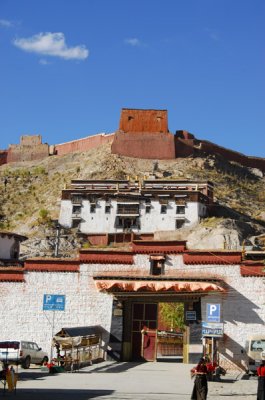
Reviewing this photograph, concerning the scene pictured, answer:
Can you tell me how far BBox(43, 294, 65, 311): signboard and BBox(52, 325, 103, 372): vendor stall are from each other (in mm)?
2011

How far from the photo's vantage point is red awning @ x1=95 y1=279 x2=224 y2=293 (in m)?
31.0

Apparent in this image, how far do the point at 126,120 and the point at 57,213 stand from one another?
81.9 feet

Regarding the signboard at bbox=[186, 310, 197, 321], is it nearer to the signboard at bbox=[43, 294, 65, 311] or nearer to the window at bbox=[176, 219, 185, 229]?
the signboard at bbox=[43, 294, 65, 311]

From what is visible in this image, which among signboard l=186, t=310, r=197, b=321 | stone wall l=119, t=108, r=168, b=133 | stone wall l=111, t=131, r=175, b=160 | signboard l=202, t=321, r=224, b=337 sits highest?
stone wall l=119, t=108, r=168, b=133

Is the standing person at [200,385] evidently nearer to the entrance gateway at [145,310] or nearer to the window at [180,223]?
the entrance gateway at [145,310]

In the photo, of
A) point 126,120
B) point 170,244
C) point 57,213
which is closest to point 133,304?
point 170,244

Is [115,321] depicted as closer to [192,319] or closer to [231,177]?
[192,319]

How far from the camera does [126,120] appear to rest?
108625 millimetres

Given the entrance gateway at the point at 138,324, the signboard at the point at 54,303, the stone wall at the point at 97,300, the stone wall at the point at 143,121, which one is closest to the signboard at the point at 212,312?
the stone wall at the point at 97,300

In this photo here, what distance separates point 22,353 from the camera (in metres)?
29.7

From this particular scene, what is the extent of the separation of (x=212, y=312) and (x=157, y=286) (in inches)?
110

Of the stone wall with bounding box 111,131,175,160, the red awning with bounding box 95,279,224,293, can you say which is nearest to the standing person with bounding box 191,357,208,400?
the red awning with bounding box 95,279,224,293

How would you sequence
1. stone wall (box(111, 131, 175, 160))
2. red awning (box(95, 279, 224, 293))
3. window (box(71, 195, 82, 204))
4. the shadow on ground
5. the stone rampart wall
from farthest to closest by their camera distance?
1. the stone rampart wall
2. stone wall (box(111, 131, 175, 160))
3. window (box(71, 195, 82, 204))
4. red awning (box(95, 279, 224, 293))
5. the shadow on ground

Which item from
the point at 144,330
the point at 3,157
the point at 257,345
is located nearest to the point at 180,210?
the point at 144,330
